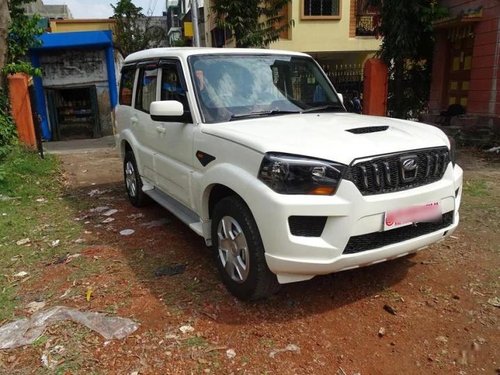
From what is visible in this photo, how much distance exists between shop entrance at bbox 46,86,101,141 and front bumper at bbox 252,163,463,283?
13.2 metres

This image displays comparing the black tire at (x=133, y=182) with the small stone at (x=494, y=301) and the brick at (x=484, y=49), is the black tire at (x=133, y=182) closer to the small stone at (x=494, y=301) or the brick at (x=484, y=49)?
the small stone at (x=494, y=301)

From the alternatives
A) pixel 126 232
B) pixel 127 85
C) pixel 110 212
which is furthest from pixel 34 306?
pixel 127 85

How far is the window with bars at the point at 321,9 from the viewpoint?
18.4 m

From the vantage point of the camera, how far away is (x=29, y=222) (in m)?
5.52

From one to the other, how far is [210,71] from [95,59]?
11810mm

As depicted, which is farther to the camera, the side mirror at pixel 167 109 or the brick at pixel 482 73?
the brick at pixel 482 73

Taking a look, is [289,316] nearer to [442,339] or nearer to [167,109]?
[442,339]

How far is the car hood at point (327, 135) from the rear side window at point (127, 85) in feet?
7.67

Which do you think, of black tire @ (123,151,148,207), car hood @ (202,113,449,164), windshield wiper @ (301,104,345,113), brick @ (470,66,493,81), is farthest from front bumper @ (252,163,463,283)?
brick @ (470,66,493,81)

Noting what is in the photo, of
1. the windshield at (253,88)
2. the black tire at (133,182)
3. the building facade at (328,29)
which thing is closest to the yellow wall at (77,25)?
the building facade at (328,29)

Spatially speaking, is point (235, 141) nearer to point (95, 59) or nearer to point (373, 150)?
A: point (373, 150)

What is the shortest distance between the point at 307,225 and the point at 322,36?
17.5 metres

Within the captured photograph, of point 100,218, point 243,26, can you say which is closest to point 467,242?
point 100,218

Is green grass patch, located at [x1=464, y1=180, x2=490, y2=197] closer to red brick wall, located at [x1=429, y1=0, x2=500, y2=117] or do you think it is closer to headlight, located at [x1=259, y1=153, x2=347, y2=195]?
red brick wall, located at [x1=429, y1=0, x2=500, y2=117]
